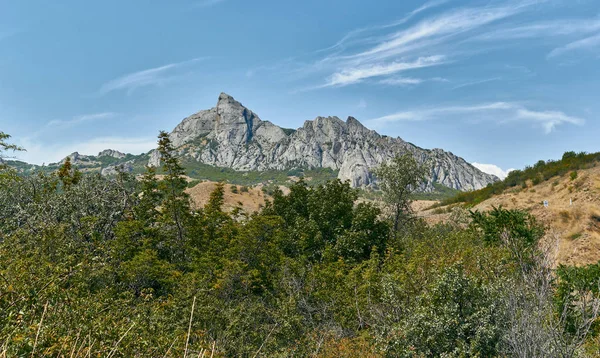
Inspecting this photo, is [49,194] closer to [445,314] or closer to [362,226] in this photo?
[362,226]

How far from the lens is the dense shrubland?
35.4ft

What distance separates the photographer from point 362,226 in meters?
32.2

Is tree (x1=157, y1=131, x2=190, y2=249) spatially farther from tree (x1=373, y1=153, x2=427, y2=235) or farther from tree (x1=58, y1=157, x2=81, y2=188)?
tree (x1=373, y1=153, x2=427, y2=235)

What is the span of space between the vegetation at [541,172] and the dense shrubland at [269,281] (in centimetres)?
3251

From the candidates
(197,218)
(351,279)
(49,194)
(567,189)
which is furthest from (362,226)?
(567,189)

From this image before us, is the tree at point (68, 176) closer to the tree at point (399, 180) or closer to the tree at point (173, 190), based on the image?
the tree at point (173, 190)

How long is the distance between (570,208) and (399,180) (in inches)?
971

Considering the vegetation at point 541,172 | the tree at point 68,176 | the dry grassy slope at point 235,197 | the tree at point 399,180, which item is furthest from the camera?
the dry grassy slope at point 235,197

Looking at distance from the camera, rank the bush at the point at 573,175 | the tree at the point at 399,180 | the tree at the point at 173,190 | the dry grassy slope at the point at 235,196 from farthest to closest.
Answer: the dry grassy slope at the point at 235,196 → the bush at the point at 573,175 → the tree at the point at 399,180 → the tree at the point at 173,190

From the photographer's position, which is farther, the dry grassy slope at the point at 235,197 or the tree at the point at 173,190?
the dry grassy slope at the point at 235,197

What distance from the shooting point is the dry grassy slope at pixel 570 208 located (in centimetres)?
3759

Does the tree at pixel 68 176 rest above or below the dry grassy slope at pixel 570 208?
above

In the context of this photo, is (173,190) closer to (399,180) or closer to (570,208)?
(399,180)

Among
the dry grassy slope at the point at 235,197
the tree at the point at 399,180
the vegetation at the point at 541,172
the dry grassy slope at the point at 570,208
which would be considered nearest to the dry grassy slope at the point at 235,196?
the dry grassy slope at the point at 235,197
